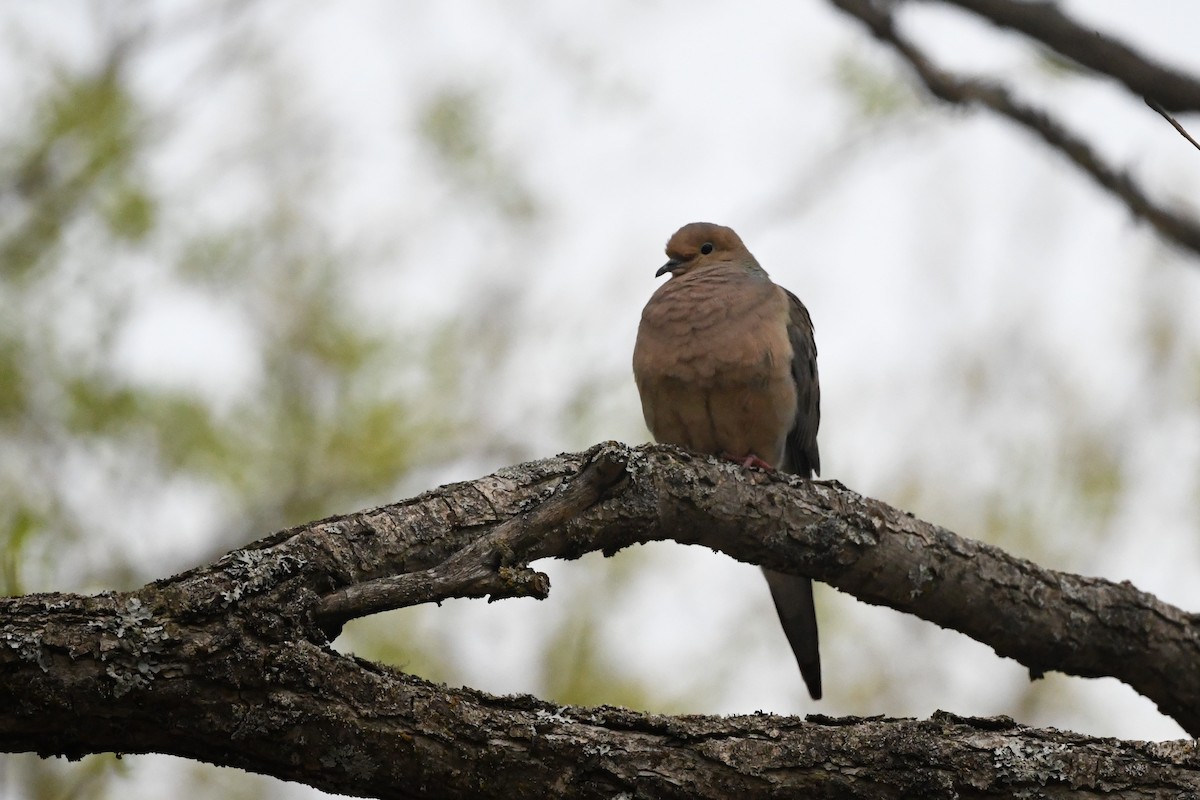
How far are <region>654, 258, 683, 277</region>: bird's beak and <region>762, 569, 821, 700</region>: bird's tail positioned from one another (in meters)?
1.48

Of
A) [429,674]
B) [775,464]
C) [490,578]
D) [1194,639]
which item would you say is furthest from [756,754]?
[429,674]

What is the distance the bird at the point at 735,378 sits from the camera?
4.61 metres

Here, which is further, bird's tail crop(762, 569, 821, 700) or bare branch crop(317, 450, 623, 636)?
bird's tail crop(762, 569, 821, 700)

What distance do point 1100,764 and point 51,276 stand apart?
19.0ft

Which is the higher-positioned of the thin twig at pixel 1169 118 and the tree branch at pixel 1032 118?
the tree branch at pixel 1032 118

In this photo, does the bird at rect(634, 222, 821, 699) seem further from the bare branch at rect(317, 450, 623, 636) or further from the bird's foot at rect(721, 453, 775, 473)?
the bare branch at rect(317, 450, 623, 636)

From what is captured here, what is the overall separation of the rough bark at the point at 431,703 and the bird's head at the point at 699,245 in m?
2.31

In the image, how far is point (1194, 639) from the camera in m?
3.96

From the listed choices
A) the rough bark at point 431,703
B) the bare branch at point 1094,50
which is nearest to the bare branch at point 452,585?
the rough bark at point 431,703

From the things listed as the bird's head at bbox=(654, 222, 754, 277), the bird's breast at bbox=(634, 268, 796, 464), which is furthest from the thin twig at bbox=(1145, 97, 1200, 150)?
the bird's head at bbox=(654, 222, 754, 277)

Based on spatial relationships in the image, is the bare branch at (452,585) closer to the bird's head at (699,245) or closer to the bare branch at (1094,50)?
the bare branch at (1094,50)

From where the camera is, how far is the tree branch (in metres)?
3.46

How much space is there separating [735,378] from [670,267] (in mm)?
1075

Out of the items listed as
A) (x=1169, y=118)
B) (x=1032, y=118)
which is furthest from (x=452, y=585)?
(x=1032, y=118)
